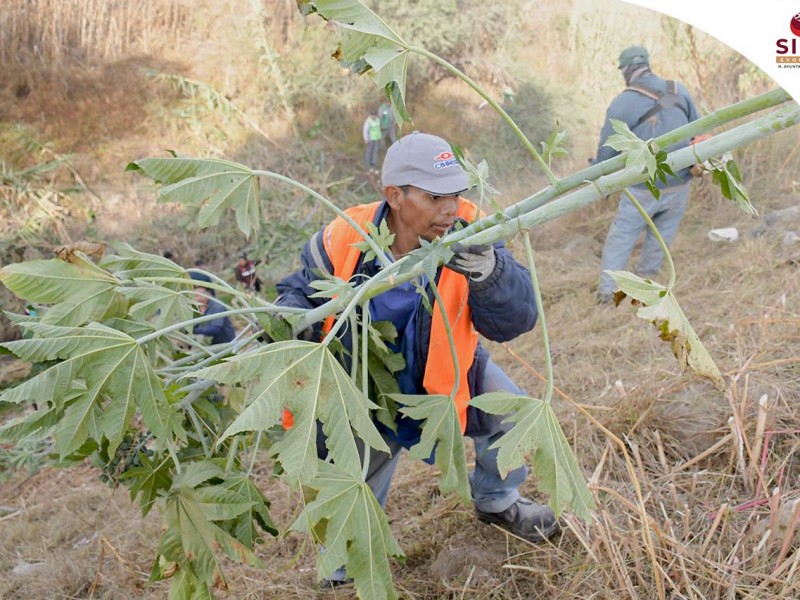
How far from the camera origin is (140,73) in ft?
30.3

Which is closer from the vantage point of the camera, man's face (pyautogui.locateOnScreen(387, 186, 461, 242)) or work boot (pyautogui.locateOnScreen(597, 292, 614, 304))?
man's face (pyautogui.locateOnScreen(387, 186, 461, 242))

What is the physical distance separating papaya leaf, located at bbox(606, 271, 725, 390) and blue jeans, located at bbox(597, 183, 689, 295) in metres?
3.42

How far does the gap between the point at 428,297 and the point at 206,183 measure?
733 mm

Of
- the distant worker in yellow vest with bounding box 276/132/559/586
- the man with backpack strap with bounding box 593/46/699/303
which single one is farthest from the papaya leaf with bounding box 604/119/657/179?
the man with backpack strap with bounding box 593/46/699/303

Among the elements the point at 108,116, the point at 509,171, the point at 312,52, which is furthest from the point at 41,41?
the point at 509,171

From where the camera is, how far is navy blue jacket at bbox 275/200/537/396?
1820 mm

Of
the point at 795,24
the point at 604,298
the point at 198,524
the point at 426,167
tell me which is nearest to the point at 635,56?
the point at 604,298

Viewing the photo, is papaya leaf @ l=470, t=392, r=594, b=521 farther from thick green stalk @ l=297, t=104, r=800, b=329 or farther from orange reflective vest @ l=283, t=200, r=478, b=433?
orange reflective vest @ l=283, t=200, r=478, b=433

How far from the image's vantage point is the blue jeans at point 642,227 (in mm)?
4645

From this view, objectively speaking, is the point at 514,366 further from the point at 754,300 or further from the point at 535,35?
the point at 535,35

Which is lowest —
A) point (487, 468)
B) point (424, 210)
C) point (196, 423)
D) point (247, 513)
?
point (487, 468)

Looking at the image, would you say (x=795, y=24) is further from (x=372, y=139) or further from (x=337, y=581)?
(x=372, y=139)

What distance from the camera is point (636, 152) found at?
127 centimetres

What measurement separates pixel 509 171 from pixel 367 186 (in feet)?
5.80
